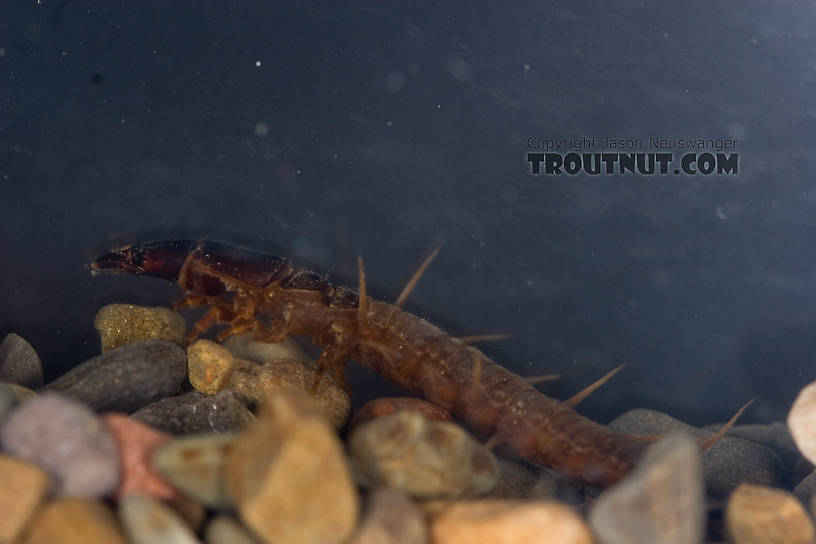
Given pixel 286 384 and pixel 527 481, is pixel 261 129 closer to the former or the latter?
pixel 286 384

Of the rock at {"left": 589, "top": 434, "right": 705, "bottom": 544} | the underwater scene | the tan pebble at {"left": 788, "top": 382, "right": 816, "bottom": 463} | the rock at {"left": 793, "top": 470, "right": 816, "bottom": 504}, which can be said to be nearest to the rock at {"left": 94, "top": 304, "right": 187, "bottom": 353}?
the underwater scene

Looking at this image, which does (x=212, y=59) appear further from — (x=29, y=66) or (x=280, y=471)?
(x=280, y=471)

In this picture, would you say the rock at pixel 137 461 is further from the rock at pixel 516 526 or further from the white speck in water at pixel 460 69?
the white speck in water at pixel 460 69

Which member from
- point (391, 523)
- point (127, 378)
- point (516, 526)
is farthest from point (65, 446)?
point (516, 526)

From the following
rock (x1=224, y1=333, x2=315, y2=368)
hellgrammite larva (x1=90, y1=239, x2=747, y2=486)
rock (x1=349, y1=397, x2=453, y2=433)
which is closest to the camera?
rock (x1=349, y1=397, x2=453, y2=433)

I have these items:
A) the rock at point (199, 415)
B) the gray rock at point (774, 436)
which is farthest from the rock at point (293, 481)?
the gray rock at point (774, 436)

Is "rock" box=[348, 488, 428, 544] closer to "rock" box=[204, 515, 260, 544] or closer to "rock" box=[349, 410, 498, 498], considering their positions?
"rock" box=[349, 410, 498, 498]
